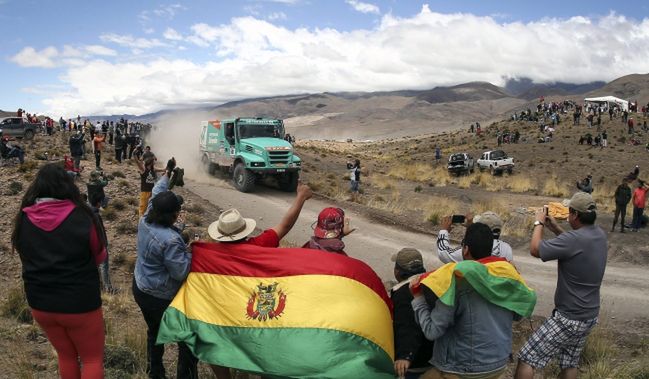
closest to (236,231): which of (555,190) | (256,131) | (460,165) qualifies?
(256,131)

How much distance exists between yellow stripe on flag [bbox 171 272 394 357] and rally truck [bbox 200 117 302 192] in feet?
48.1

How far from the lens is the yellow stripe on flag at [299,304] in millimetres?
3598

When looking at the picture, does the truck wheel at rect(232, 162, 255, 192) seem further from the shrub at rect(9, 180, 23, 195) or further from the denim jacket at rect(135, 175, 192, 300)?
the denim jacket at rect(135, 175, 192, 300)

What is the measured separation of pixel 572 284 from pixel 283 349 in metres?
2.44

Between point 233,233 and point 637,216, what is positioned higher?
point 233,233

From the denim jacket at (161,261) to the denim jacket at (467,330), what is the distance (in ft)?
6.19

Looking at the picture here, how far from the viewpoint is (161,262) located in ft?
13.3

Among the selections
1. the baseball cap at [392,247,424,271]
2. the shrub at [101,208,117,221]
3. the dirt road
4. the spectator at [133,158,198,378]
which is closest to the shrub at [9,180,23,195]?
the shrub at [101,208,117,221]

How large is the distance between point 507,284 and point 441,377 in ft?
2.67

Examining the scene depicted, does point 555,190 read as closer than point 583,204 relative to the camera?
No

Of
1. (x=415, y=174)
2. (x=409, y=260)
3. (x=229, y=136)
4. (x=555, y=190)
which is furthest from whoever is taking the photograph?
(x=415, y=174)

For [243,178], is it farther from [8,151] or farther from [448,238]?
[448,238]

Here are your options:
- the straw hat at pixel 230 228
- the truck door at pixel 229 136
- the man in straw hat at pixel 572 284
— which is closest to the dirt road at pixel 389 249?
the truck door at pixel 229 136

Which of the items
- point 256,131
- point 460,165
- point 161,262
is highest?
point 256,131
